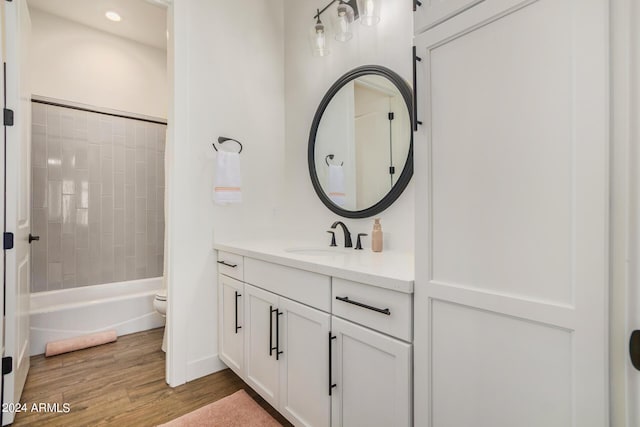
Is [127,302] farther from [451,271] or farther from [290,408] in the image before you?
[451,271]

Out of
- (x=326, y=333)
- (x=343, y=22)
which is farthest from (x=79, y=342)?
(x=343, y=22)

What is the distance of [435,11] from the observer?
995 mm

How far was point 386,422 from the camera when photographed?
3.70 ft

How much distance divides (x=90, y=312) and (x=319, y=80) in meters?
2.65

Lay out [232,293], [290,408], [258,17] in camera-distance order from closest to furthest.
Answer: [290,408]
[232,293]
[258,17]

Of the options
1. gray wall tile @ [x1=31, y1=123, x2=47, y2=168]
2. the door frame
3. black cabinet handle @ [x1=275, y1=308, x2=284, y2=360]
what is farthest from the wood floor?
gray wall tile @ [x1=31, y1=123, x2=47, y2=168]

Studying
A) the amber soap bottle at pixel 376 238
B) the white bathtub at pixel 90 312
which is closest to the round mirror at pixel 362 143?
the amber soap bottle at pixel 376 238

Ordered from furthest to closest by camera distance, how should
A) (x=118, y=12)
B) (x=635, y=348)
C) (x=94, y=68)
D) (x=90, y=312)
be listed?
(x=94, y=68), (x=118, y=12), (x=90, y=312), (x=635, y=348)

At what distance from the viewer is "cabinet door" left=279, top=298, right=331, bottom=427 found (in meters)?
1.37

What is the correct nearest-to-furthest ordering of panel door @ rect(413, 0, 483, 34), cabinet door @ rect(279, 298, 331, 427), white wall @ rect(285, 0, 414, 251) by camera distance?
1. panel door @ rect(413, 0, 483, 34)
2. cabinet door @ rect(279, 298, 331, 427)
3. white wall @ rect(285, 0, 414, 251)

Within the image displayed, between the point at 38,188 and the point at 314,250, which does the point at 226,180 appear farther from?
the point at 38,188

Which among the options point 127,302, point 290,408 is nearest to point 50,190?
point 127,302

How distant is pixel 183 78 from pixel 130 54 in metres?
1.80

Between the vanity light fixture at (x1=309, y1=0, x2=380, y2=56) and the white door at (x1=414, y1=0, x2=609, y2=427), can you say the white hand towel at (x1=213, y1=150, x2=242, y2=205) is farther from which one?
the white door at (x1=414, y1=0, x2=609, y2=427)
